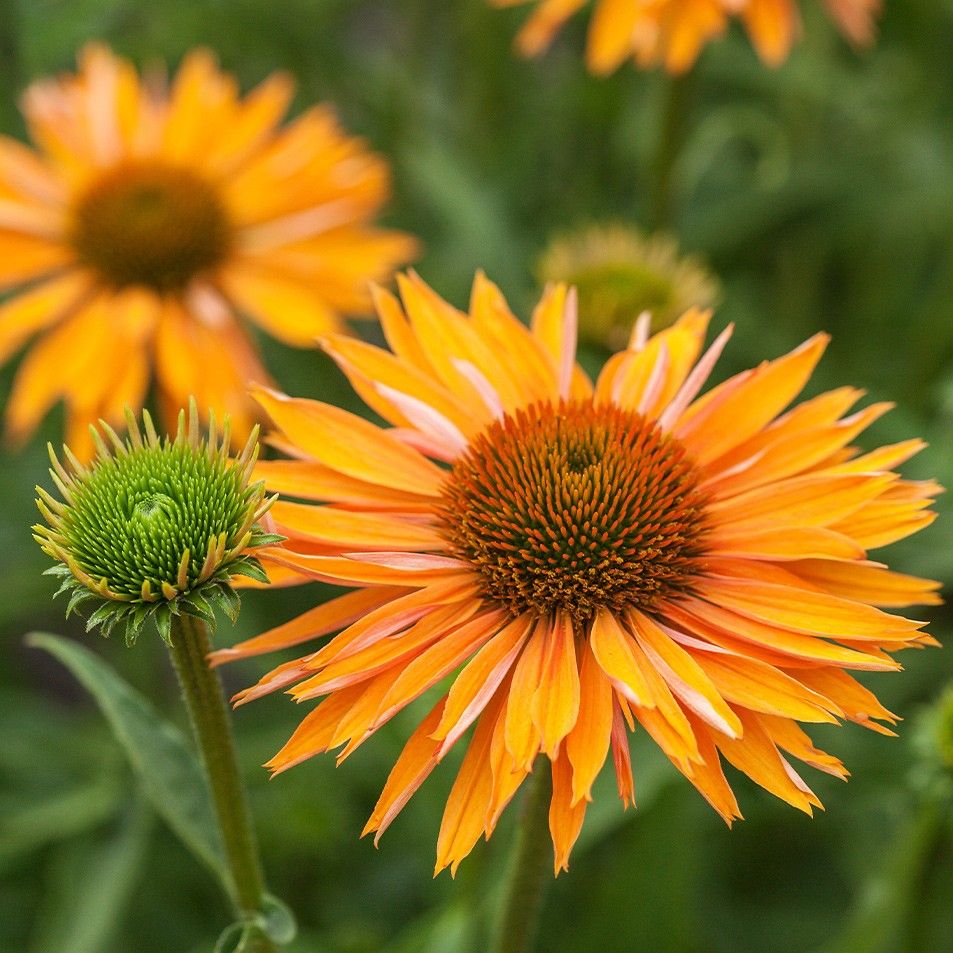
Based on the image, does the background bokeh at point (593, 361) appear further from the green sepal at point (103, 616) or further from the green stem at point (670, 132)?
the green sepal at point (103, 616)

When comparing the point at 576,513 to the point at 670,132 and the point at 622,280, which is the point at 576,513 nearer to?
the point at 622,280

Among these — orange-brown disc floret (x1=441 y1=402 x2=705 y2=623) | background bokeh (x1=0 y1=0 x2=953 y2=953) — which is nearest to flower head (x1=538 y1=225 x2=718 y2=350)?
background bokeh (x1=0 y1=0 x2=953 y2=953)

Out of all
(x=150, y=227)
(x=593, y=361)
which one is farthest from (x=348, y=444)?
(x=150, y=227)

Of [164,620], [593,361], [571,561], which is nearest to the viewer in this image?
[164,620]

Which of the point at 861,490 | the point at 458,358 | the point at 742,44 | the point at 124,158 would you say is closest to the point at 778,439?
the point at 861,490

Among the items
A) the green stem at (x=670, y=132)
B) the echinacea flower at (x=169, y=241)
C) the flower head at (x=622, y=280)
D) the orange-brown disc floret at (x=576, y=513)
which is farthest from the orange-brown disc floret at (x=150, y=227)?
the orange-brown disc floret at (x=576, y=513)

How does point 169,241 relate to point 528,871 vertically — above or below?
above
